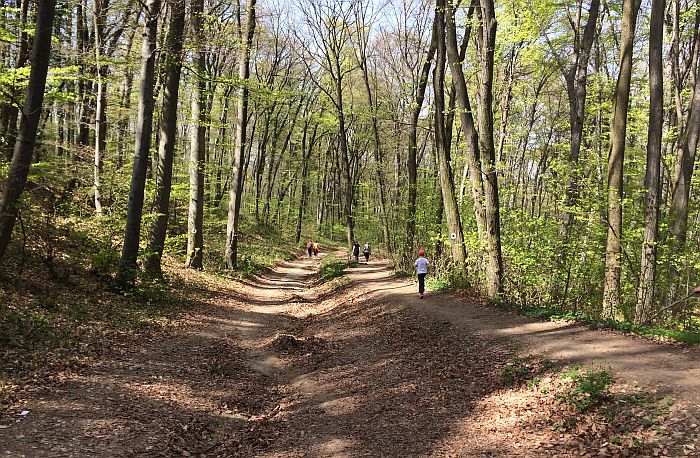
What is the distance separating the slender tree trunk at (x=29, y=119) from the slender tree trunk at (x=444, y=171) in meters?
11.3

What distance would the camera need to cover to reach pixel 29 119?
27.4ft

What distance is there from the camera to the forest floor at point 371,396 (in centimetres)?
510

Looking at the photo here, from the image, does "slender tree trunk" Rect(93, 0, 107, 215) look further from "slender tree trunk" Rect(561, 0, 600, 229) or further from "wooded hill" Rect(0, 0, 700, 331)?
"slender tree trunk" Rect(561, 0, 600, 229)

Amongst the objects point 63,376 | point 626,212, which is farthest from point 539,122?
point 63,376

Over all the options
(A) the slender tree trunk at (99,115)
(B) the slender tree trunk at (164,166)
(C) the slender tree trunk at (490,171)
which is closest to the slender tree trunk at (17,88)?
(A) the slender tree trunk at (99,115)

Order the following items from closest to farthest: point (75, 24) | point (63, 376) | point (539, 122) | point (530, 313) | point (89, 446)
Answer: point (89, 446), point (63, 376), point (530, 313), point (75, 24), point (539, 122)

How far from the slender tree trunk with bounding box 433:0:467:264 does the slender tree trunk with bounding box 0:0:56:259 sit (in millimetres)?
11300

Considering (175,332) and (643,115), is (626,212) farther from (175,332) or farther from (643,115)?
(175,332)

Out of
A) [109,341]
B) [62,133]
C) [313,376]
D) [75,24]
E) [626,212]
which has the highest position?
[75,24]

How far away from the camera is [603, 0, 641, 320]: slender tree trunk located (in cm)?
1186

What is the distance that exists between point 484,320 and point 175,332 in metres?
7.16

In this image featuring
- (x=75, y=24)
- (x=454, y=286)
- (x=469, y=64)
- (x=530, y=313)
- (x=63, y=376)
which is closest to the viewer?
(x=63, y=376)

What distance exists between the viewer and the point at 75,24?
19.5 m

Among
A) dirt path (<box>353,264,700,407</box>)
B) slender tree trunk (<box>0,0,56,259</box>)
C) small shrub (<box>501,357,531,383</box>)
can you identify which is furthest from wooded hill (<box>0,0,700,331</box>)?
small shrub (<box>501,357,531,383</box>)
